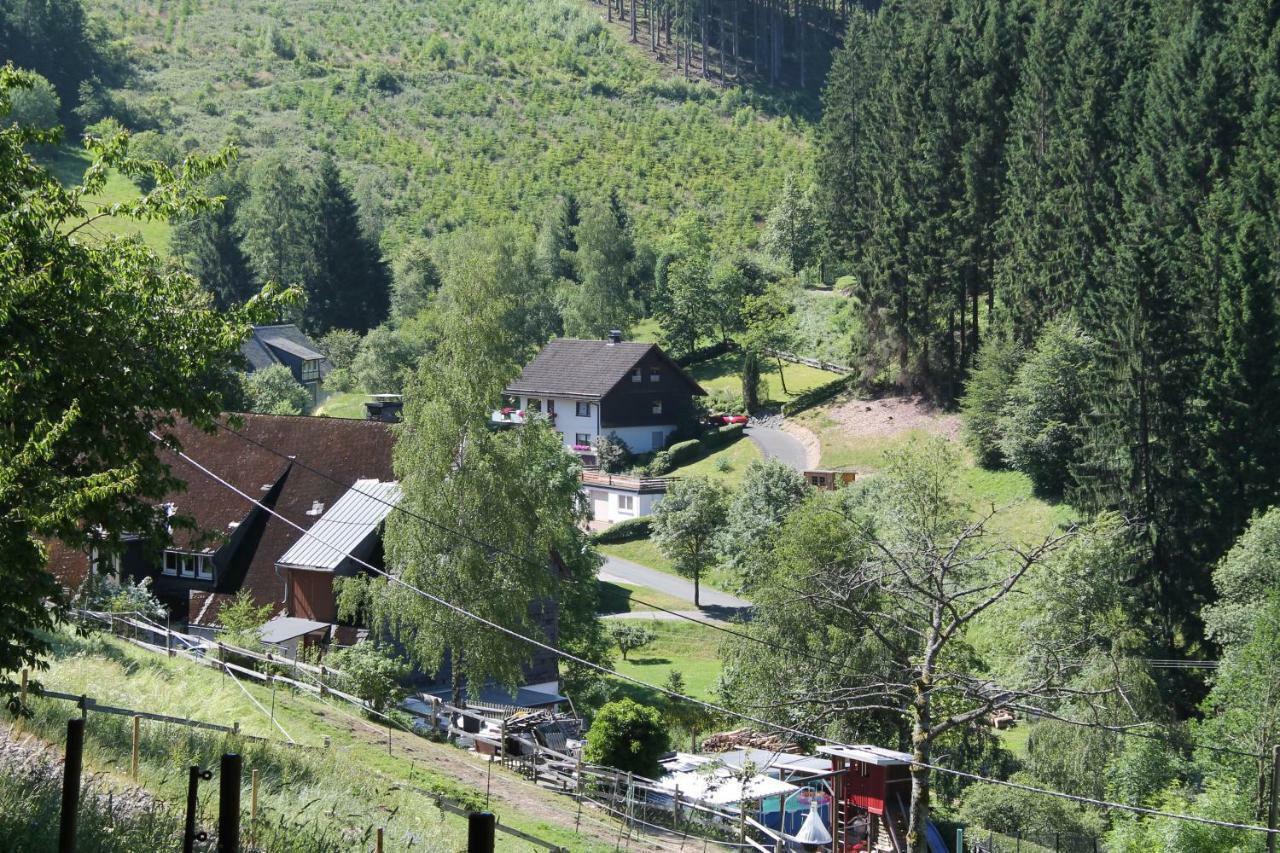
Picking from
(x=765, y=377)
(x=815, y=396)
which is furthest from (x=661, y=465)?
(x=765, y=377)

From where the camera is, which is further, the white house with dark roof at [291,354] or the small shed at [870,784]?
the white house with dark roof at [291,354]

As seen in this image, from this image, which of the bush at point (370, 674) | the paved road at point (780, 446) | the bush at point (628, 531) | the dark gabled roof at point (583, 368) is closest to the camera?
the bush at point (370, 674)

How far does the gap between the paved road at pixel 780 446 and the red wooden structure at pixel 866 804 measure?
3702 centimetres

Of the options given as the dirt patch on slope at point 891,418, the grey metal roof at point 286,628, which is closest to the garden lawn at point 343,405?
the dirt patch on slope at point 891,418

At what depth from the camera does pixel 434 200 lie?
123250mm

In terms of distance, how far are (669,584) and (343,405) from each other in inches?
1156

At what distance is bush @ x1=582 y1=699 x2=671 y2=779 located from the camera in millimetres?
32156

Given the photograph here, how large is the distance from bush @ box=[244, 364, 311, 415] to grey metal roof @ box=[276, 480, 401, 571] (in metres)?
28.5

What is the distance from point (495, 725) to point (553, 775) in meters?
2.88

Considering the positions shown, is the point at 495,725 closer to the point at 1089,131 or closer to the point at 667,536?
the point at 667,536

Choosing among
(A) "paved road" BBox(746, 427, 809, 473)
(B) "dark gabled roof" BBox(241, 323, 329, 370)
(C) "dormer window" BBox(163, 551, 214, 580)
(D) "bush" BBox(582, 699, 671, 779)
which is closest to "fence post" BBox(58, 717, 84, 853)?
(D) "bush" BBox(582, 699, 671, 779)

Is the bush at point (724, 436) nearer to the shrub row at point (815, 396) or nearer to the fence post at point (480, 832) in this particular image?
the shrub row at point (815, 396)

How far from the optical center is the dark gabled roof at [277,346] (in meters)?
87.7

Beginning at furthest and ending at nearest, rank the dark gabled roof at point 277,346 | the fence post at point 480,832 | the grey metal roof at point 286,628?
the dark gabled roof at point 277,346 → the grey metal roof at point 286,628 → the fence post at point 480,832
